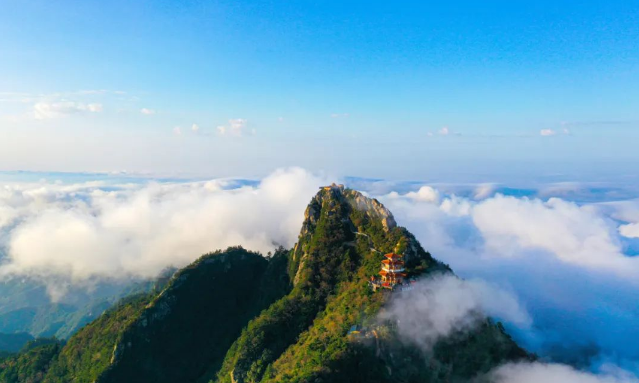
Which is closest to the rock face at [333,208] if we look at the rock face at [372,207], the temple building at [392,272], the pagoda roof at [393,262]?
the rock face at [372,207]

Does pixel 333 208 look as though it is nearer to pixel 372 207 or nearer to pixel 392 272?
pixel 372 207

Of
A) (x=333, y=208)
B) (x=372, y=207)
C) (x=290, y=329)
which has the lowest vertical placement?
(x=290, y=329)

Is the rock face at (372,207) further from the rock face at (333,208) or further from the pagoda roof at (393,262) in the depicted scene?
the pagoda roof at (393,262)

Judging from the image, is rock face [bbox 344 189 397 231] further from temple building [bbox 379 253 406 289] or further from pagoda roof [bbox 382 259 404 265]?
temple building [bbox 379 253 406 289]

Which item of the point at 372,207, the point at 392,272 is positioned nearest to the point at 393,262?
the point at 392,272

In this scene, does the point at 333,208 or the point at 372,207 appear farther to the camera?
the point at 333,208

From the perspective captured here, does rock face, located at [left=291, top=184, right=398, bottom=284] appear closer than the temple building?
Answer: No

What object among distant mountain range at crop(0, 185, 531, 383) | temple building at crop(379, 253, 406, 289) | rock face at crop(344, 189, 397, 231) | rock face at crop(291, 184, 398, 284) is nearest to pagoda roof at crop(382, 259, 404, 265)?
temple building at crop(379, 253, 406, 289)
